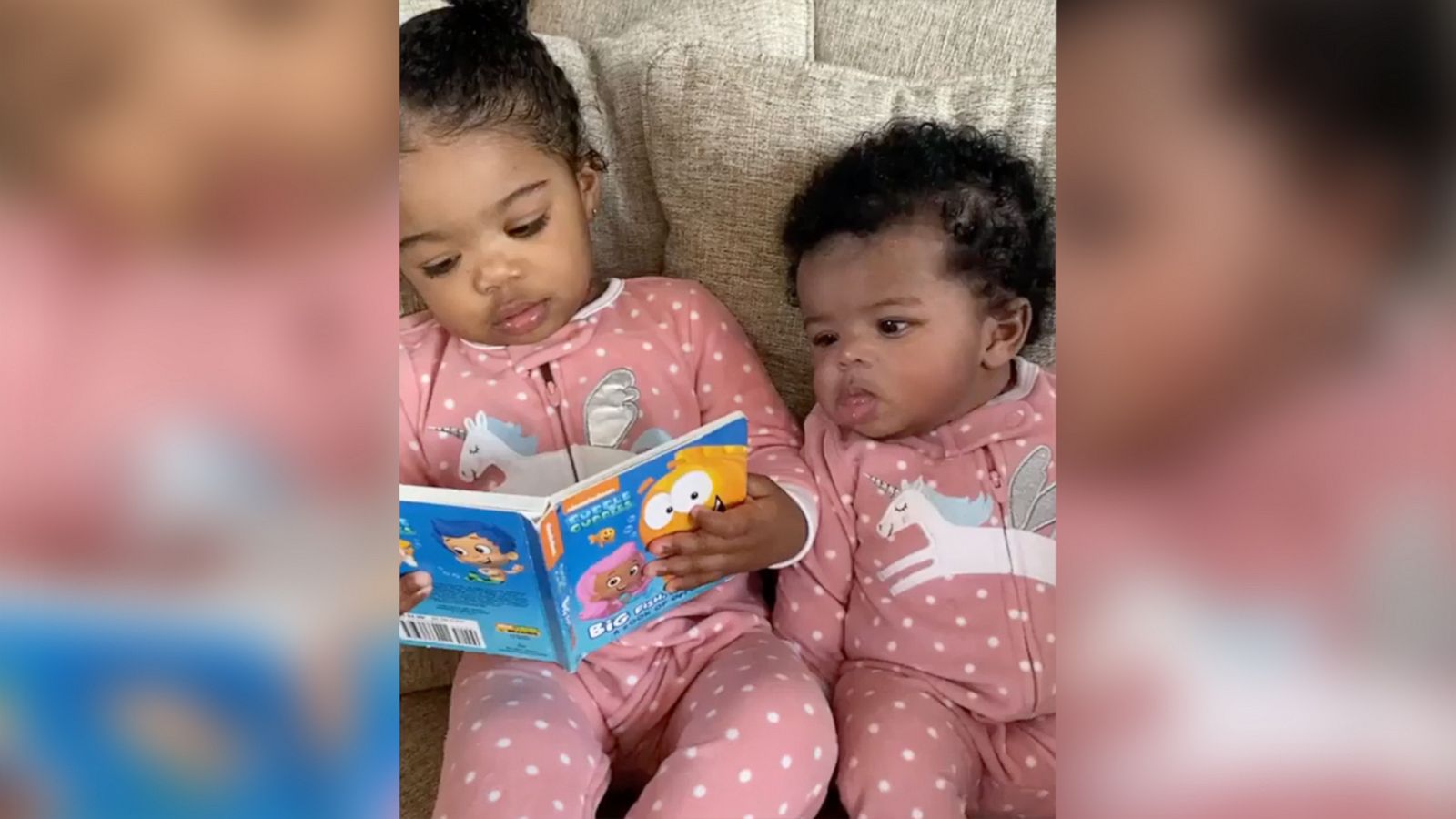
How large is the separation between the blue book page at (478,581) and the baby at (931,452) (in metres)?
0.26

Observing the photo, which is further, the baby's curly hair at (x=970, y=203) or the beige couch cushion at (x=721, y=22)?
the beige couch cushion at (x=721, y=22)

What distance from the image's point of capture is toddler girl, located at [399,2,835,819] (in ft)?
2.57

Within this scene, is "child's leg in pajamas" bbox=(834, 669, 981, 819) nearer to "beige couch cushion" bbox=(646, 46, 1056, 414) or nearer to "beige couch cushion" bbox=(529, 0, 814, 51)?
"beige couch cushion" bbox=(646, 46, 1056, 414)

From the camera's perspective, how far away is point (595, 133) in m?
1.05

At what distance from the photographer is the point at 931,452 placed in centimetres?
94

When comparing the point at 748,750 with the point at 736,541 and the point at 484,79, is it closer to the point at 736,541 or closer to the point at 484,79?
the point at 736,541

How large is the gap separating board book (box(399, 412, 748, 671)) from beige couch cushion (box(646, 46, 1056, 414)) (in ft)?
0.62

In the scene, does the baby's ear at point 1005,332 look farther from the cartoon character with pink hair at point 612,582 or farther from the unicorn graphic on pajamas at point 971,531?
the cartoon character with pink hair at point 612,582

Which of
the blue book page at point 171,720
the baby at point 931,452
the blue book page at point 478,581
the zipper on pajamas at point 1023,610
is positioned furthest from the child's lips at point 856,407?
the blue book page at point 171,720

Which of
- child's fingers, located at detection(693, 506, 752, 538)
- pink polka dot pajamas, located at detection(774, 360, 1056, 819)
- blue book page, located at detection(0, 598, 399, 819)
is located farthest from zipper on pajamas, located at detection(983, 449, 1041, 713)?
blue book page, located at detection(0, 598, 399, 819)

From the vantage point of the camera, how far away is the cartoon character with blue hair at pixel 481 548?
757mm

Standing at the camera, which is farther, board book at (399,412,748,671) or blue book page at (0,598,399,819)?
board book at (399,412,748,671)

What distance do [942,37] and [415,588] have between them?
27.5 inches

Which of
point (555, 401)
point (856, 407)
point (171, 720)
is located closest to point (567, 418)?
point (555, 401)
